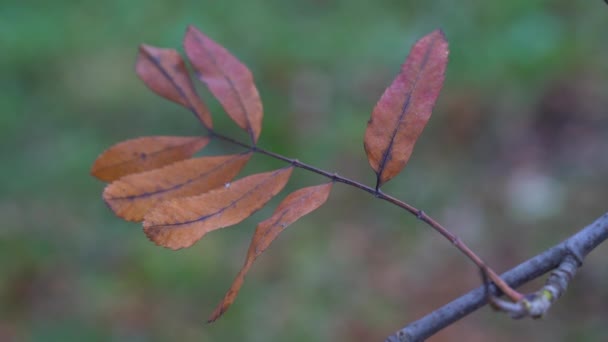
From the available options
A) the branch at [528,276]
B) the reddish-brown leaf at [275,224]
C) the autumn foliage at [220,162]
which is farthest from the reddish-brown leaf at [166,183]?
the branch at [528,276]

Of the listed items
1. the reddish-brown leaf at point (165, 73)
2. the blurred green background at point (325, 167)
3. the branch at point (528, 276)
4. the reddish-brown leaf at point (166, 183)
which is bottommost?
the blurred green background at point (325, 167)

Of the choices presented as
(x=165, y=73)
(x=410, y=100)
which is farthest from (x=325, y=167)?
(x=410, y=100)

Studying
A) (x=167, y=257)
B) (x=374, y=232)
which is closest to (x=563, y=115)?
(x=374, y=232)

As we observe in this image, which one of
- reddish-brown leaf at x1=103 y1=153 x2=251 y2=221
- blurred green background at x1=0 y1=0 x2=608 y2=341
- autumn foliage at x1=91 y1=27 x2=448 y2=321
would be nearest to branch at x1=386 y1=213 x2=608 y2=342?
autumn foliage at x1=91 y1=27 x2=448 y2=321

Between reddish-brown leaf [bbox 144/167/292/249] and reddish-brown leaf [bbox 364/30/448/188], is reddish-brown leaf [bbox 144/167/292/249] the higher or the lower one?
the lower one

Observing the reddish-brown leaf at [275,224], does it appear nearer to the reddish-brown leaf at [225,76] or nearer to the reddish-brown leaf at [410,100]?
the reddish-brown leaf at [410,100]

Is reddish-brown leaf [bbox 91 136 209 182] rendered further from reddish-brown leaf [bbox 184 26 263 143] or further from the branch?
the branch
